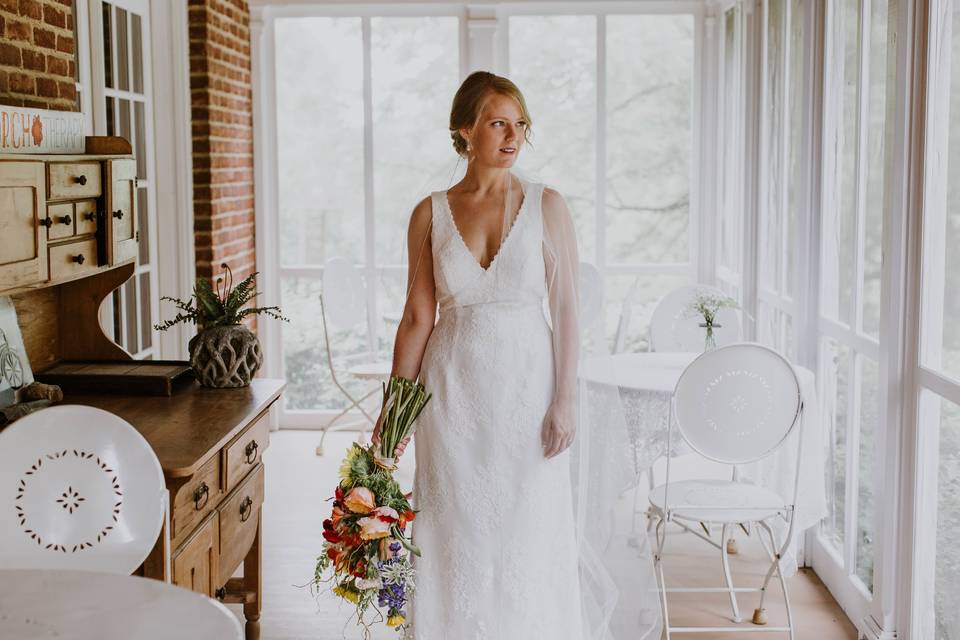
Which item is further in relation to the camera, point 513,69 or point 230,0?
point 513,69

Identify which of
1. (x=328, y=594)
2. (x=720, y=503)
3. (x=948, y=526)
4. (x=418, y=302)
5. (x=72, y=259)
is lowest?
(x=328, y=594)

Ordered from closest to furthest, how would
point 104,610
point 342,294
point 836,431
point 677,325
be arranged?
point 104,610
point 836,431
point 677,325
point 342,294

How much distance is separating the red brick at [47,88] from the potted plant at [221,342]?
803mm

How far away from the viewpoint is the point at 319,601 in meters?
4.41

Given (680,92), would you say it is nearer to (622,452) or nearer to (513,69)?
(513,69)

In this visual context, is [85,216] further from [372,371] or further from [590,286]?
[372,371]

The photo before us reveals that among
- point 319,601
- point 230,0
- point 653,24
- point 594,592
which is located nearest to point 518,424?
point 594,592

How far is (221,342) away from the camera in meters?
3.51

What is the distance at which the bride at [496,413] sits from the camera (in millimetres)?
3057

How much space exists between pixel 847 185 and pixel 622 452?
4.39ft

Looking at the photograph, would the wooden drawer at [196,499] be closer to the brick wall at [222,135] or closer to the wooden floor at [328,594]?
the wooden floor at [328,594]

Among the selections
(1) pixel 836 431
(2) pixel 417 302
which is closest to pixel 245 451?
(2) pixel 417 302

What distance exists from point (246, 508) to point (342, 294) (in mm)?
3473

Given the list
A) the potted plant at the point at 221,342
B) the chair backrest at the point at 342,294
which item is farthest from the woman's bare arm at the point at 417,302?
the chair backrest at the point at 342,294
